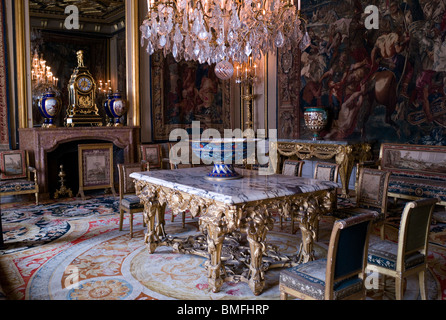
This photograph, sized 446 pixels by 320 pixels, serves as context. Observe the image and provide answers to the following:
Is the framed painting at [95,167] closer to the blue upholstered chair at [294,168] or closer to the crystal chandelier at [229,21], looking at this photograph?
the crystal chandelier at [229,21]

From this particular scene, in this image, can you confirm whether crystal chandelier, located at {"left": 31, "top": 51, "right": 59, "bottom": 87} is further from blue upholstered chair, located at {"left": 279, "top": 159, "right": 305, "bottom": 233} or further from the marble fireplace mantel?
blue upholstered chair, located at {"left": 279, "top": 159, "right": 305, "bottom": 233}

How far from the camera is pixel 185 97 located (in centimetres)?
888

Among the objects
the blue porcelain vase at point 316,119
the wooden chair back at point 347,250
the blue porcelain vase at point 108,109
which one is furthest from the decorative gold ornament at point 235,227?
the blue porcelain vase at point 108,109

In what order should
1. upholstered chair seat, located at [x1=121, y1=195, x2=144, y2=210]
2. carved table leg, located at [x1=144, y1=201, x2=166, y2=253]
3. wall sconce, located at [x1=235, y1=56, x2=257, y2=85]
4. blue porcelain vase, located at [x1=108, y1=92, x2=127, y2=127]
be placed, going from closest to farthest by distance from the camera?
1. carved table leg, located at [x1=144, y1=201, x2=166, y2=253]
2. upholstered chair seat, located at [x1=121, y1=195, x2=144, y2=210]
3. blue porcelain vase, located at [x1=108, y1=92, x2=127, y2=127]
4. wall sconce, located at [x1=235, y1=56, x2=257, y2=85]

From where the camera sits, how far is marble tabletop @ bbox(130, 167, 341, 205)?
2.98m

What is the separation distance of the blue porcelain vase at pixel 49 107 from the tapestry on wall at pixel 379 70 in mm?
5004

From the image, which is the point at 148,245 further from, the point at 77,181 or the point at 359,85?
the point at 359,85

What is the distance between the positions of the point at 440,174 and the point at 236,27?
12.9 ft

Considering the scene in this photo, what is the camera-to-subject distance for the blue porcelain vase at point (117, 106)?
780 centimetres

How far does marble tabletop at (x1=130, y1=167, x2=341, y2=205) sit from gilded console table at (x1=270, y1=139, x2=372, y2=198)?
3157mm

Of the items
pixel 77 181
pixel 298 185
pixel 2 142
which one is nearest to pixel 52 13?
pixel 2 142

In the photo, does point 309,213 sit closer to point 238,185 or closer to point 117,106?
point 238,185

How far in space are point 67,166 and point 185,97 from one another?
3.06 m

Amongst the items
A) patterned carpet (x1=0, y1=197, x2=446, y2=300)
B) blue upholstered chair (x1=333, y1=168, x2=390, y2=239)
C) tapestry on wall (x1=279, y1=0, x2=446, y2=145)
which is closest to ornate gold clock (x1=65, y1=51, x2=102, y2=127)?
patterned carpet (x1=0, y1=197, x2=446, y2=300)
